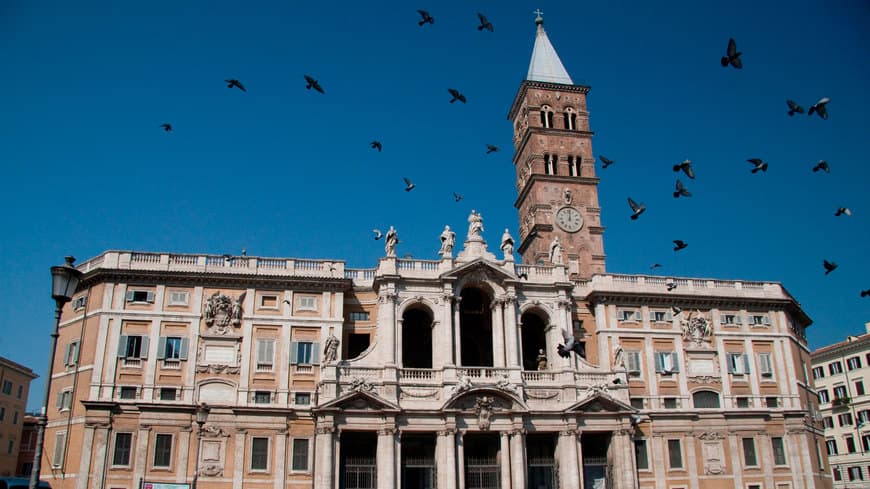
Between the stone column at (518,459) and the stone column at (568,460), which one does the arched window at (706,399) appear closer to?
the stone column at (568,460)

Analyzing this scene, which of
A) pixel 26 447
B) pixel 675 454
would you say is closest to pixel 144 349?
pixel 675 454

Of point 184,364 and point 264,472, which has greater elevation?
point 184,364

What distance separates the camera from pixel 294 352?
48062 mm

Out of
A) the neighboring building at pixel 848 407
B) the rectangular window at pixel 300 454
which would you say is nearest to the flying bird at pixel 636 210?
the rectangular window at pixel 300 454

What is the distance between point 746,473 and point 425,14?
125 ft

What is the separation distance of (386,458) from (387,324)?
834 centimetres

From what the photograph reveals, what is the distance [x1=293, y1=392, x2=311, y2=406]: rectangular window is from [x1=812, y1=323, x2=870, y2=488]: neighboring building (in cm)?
5135

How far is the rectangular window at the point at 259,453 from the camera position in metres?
45.1

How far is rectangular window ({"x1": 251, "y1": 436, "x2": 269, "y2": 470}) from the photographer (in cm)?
4506

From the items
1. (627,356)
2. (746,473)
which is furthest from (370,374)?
(746,473)

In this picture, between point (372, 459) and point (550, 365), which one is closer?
point (372, 459)

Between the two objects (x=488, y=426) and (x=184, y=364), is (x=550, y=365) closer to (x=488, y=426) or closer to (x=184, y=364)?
(x=488, y=426)

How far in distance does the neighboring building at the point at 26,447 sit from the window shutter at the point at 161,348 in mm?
39323

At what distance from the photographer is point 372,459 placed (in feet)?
149
